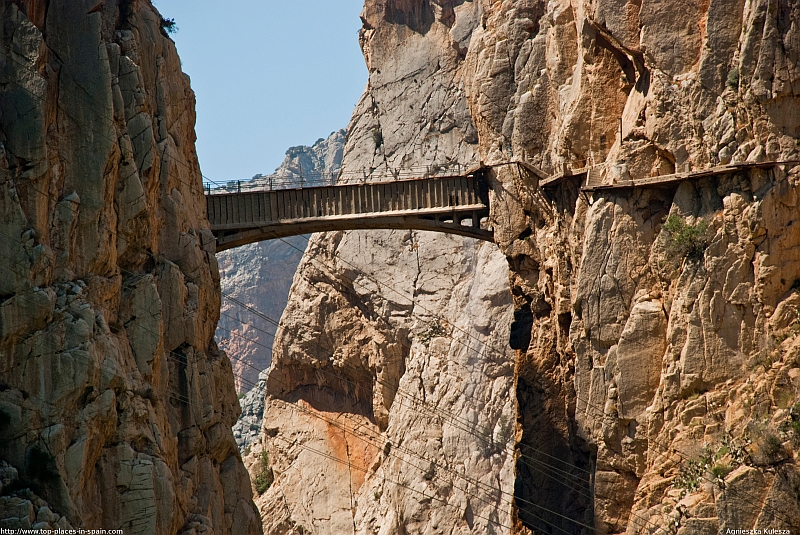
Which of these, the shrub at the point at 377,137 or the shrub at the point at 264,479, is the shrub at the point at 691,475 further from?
the shrub at the point at 377,137

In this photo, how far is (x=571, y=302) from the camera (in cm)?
5025

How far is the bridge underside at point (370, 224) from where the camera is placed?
174 feet

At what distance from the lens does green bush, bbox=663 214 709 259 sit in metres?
43.3

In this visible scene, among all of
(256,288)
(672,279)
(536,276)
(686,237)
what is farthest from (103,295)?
(256,288)

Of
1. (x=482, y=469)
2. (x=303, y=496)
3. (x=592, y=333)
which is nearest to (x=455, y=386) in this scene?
(x=482, y=469)

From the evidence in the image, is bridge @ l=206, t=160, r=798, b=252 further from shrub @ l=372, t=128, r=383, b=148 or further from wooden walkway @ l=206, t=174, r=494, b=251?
shrub @ l=372, t=128, r=383, b=148

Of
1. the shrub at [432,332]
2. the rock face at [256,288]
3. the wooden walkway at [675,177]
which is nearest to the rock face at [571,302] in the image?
the shrub at [432,332]

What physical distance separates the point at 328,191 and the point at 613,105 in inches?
474

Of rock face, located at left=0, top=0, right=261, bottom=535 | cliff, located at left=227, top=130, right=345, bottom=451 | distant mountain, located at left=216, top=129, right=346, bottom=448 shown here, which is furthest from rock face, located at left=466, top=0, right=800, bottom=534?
distant mountain, located at left=216, top=129, right=346, bottom=448

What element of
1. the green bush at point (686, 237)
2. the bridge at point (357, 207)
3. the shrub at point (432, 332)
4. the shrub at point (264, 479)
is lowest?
the shrub at point (264, 479)

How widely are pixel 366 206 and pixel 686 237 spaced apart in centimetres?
1516

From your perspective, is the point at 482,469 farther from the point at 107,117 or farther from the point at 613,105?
the point at 107,117

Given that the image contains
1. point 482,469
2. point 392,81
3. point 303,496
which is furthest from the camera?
point 392,81

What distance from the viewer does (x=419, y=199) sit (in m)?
54.2
